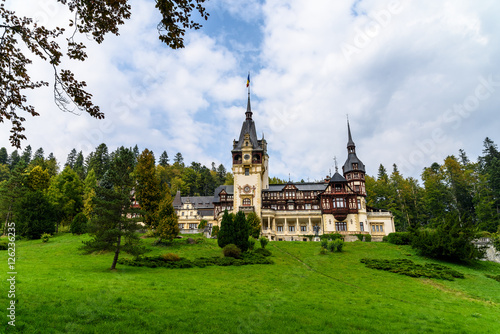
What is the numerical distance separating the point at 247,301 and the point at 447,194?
6756 cm

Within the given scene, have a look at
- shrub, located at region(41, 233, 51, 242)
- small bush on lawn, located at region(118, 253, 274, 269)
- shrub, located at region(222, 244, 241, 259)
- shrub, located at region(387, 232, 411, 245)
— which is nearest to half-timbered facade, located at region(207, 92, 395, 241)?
shrub, located at region(387, 232, 411, 245)

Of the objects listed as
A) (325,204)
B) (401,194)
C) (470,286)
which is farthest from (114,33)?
(401,194)

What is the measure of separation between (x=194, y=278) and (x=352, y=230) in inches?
1629

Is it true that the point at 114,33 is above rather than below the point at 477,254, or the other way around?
above

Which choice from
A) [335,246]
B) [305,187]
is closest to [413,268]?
[335,246]

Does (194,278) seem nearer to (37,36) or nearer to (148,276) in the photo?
(148,276)

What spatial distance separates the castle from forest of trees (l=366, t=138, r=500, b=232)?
31.9ft

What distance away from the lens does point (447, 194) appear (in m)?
64.4

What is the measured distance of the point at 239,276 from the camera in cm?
2248

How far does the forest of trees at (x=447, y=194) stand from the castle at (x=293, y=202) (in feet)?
31.9

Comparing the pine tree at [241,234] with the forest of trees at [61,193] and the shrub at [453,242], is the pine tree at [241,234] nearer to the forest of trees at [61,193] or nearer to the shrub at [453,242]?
the forest of trees at [61,193]

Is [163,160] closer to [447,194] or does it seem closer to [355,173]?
[355,173]

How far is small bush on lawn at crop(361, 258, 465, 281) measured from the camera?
2630 cm

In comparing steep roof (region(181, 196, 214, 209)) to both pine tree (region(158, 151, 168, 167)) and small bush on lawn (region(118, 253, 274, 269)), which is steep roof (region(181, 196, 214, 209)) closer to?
small bush on lawn (region(118, 253, 274, 269))
